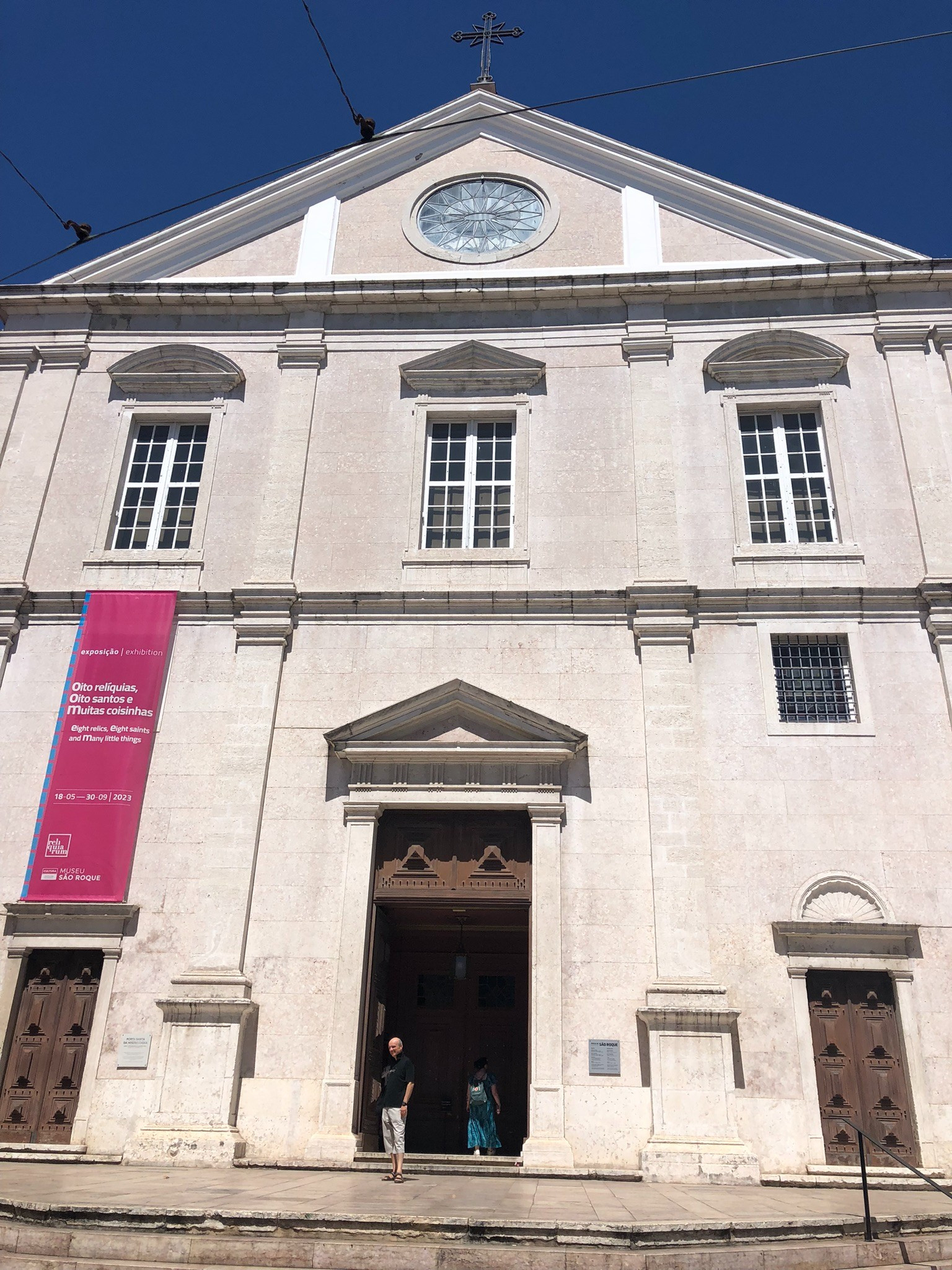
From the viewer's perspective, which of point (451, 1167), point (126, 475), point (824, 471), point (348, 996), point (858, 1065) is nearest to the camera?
point (451, 1167)

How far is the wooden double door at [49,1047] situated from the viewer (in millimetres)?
13219

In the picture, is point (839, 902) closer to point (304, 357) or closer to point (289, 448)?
point (289, 448)

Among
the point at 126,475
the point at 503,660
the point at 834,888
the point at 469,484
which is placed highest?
the point at 126,475

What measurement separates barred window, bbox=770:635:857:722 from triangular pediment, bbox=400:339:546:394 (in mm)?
5781

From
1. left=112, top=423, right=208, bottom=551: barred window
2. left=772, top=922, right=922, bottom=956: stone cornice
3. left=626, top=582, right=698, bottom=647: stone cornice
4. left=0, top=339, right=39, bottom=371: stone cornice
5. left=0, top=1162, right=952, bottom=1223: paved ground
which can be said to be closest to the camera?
left=0, top=1162, right=952, bottom=1223: paved ground

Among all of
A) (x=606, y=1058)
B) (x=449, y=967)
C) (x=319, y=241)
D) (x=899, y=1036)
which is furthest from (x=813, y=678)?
(x=319, y=241)

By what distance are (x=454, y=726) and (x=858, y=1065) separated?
650 centimetres

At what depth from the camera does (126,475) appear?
1709cm

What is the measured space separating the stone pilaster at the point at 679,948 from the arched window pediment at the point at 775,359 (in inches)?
157

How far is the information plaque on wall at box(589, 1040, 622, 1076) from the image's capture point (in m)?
12.8

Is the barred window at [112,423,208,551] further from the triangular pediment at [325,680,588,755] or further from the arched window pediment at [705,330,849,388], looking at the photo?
the arched window pediment at [705,330,849,388]

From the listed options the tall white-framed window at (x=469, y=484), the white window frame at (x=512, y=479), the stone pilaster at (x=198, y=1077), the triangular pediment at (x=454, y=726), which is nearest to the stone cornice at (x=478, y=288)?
the white window frame at (x=512, y=479)

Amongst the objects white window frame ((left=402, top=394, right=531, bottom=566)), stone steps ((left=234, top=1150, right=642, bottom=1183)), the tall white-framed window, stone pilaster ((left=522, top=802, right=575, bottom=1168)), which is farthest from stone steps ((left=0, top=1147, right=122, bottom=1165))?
the tall white-framed window

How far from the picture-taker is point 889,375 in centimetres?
1670
